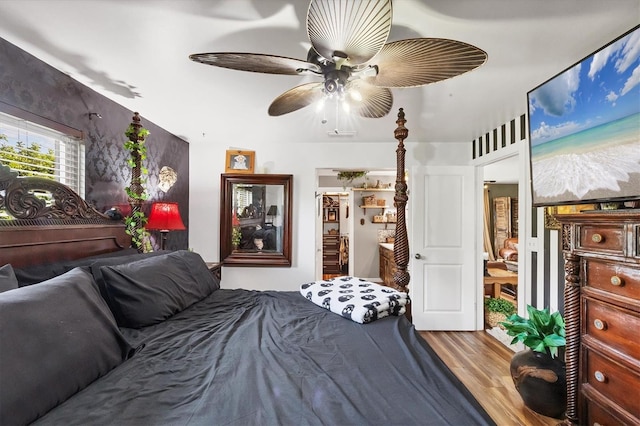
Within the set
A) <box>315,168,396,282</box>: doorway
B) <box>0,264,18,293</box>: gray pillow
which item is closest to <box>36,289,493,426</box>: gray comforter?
<box>0,264,18,293</box>: gray pillow

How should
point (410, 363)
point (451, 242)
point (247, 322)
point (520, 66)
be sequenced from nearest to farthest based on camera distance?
point (410, 363)
point (247, 322)
point (520, 66)
point (451, 242)

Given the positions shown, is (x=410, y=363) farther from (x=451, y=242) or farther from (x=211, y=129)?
(x=211, y=129)

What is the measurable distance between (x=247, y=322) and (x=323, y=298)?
510 mm

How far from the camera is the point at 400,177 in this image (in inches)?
91.5

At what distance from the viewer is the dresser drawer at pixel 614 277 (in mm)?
1307

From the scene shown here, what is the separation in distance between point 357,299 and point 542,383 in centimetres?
143

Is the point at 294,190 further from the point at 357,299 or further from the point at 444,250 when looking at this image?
the point at 357,299

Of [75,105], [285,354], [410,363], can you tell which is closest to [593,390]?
[410,363]

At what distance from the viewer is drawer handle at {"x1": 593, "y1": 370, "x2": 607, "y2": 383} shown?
1.42m

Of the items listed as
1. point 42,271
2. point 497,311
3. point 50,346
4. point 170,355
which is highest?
point 42,271

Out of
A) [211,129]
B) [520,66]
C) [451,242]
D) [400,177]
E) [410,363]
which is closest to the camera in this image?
[410,363]

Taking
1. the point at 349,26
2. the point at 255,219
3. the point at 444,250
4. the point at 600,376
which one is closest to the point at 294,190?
the point at 255,219

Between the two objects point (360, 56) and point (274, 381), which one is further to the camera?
point (360, 56)

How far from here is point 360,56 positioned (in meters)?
1.21
